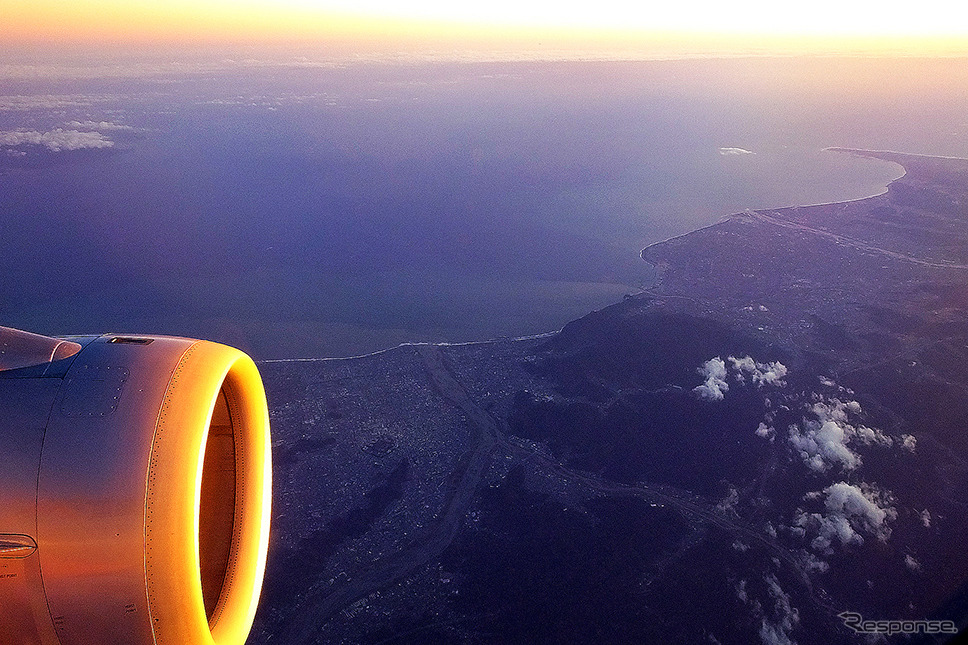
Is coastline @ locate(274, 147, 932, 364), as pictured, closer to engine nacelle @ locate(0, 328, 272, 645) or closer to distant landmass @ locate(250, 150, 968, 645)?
distant landmass @ locate(250, 150, 968, 645)

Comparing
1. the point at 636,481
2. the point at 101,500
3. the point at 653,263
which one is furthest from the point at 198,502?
the point at 653,263

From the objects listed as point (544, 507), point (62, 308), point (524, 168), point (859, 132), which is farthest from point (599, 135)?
point (544, 507)

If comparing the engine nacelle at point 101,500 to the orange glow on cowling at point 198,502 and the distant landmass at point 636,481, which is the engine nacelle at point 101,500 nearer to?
the orange glow on cowling at point 198,502

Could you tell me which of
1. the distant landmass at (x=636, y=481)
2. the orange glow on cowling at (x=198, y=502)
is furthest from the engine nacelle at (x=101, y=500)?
the distant landmass at (x=636, y=481)

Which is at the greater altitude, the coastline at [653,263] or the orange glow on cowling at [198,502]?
the orange glow on cowling at [198,502]

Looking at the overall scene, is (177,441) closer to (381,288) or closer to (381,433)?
(381,433)

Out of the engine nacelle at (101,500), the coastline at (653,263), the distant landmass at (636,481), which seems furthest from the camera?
the coastline at (653,263)

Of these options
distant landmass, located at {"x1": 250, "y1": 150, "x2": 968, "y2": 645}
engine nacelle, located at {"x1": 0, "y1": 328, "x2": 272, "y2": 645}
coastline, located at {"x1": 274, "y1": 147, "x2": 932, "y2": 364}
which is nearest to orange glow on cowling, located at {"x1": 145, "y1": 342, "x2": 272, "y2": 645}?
engine nacelle, located at {"x1": 0, "y1": 328, "x2": 272, "y2": 645}
